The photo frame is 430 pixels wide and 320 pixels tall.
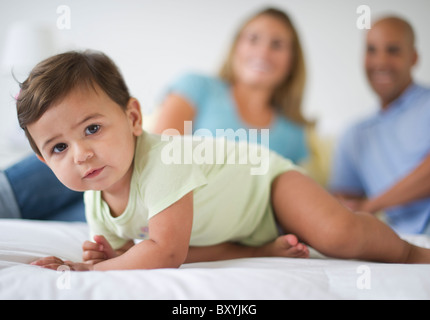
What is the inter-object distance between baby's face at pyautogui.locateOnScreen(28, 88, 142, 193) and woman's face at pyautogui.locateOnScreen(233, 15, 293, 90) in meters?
1.02

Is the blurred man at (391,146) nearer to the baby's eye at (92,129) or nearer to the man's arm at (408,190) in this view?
the man's arm at (408,190)

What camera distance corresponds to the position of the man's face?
162 centimetres

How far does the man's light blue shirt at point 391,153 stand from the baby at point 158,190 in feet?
1.85

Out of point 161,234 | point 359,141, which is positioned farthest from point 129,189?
point 359,141

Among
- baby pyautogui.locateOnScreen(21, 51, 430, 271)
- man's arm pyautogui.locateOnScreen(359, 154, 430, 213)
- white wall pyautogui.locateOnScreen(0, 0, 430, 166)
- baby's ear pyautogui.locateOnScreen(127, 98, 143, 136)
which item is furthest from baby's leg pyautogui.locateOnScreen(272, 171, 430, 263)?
white wall pyautogui.locateOnScreen(0, 0, 430, 166)

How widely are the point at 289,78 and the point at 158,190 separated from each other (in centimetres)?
123

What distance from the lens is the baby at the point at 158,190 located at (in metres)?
0.76

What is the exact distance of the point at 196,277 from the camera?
2.16 feet

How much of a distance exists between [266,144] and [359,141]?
38cm

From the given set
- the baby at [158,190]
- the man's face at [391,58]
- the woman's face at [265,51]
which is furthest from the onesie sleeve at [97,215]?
the man's face at [391,58]

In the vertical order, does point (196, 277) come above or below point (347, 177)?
above

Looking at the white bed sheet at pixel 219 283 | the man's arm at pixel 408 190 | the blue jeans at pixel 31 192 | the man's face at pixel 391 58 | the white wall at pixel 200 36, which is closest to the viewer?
the white bed sheet at pixel 219 283
